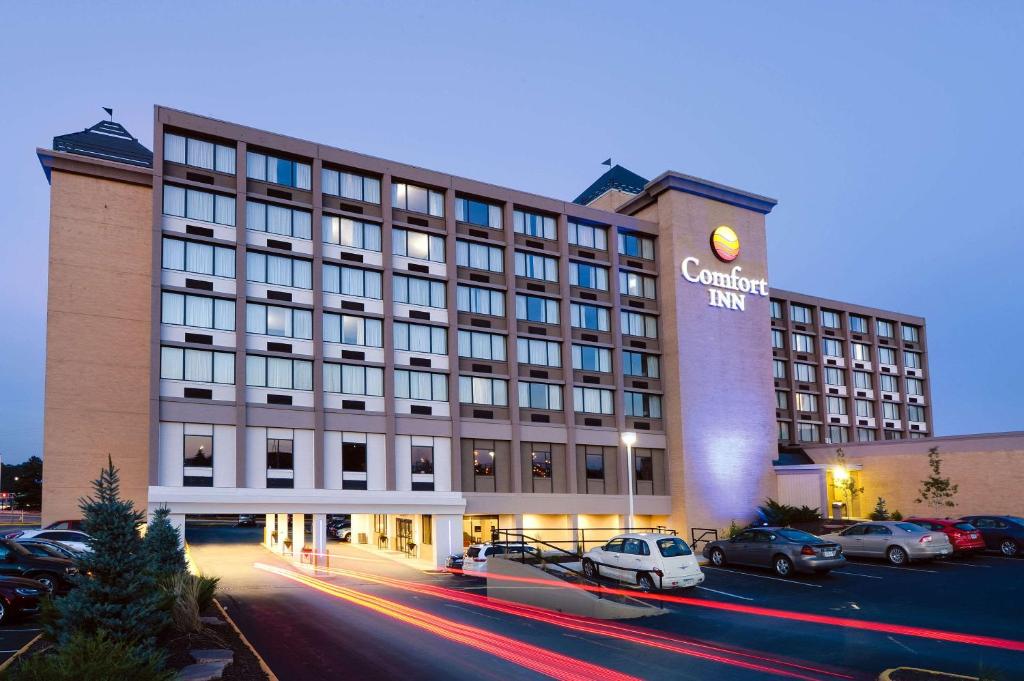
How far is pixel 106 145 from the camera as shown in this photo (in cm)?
4688

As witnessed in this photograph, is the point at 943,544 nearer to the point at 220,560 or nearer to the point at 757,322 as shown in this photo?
the point at 757,322

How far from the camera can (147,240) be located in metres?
45.8

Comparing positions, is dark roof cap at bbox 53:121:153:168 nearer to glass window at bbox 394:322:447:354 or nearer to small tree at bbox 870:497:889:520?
glass window at bbox 394:322:447:354

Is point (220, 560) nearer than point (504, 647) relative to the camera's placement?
No

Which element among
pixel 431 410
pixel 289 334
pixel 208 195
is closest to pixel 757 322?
pixel 431 410

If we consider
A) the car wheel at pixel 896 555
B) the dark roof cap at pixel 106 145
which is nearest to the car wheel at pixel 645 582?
the car wheel at pixel 896 555

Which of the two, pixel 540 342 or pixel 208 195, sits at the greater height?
pixel 208 195

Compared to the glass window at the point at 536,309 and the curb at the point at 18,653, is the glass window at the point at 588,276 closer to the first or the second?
the glass window at the point at 536,309

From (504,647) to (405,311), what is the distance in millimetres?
29328

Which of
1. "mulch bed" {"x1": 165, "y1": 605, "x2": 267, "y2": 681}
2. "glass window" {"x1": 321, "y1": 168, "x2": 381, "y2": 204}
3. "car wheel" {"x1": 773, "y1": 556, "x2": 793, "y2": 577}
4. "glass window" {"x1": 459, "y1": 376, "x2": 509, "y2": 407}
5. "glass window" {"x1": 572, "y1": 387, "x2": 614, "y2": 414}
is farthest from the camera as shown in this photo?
"glass window" {"x1": 572, "y1": 387, "x2": 614, "y2": 414}

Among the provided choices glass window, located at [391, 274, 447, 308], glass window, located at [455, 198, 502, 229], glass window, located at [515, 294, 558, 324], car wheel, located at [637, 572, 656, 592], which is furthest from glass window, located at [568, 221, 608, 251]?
car wheel, located at [637, 572, 656, 592]

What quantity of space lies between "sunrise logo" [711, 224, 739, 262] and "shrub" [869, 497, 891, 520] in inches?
657

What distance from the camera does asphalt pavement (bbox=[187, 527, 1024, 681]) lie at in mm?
15875

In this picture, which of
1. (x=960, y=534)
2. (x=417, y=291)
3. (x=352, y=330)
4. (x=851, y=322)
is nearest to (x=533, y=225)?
(x=417, y=291)
